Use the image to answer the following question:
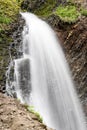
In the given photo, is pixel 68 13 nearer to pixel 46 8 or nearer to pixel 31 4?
pixel 46 8

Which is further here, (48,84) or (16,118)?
(48,84)

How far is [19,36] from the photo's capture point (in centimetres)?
1811

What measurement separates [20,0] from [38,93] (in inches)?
491

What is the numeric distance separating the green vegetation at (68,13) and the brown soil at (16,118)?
11229 mm

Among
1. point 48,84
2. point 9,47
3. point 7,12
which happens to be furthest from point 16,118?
point 7,12

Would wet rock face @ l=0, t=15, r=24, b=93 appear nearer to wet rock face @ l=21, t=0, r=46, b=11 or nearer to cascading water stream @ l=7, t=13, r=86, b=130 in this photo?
cascading water stream @ l=7, t=13, r=86, b=130

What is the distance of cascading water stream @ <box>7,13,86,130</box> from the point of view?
574 inches

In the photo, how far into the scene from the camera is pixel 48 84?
52.3 ft

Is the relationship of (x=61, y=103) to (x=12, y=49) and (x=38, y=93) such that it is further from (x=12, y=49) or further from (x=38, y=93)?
(x=12, y=49)

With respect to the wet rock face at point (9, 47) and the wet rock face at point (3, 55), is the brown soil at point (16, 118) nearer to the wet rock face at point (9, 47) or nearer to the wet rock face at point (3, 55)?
the wet rock face at point (3, 55)

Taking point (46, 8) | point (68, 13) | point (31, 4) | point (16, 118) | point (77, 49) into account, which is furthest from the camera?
point (31, 4)

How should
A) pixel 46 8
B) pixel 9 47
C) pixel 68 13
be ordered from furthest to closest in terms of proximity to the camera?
pixel 46 8
pixel 68 13
pixel 9 47

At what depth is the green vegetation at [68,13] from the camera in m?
20.0

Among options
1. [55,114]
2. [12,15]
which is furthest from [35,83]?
[12,15]
